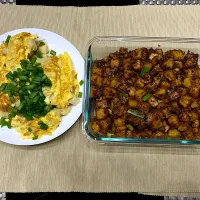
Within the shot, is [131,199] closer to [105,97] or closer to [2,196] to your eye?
[105,97]

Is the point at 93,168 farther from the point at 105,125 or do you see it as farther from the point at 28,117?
the point at 28,117

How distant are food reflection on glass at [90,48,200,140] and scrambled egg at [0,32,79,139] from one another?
0.60ft

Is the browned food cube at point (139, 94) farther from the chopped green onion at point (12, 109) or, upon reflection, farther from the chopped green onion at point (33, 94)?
the chopped green onion at point (12, 109)

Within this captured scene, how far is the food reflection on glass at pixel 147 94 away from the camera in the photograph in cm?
180

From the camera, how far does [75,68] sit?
6.58 feet

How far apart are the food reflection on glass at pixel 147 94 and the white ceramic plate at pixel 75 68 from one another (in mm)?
128

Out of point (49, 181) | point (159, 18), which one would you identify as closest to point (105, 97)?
point (49, 181)

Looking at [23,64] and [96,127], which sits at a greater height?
[23,64]

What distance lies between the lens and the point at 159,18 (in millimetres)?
2320

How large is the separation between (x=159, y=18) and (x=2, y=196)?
1.95 m

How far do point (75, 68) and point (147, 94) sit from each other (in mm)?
581

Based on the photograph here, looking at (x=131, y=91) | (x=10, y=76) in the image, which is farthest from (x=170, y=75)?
(x=10, y=76)

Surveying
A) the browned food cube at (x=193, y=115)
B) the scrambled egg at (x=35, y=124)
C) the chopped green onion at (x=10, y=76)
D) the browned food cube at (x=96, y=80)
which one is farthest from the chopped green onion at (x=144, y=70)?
the chopped green onion at (x=10, y=76)

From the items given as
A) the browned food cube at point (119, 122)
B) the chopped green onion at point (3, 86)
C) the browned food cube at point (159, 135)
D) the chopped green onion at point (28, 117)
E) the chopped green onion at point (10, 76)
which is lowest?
the browned food cube at point (159, 135)
